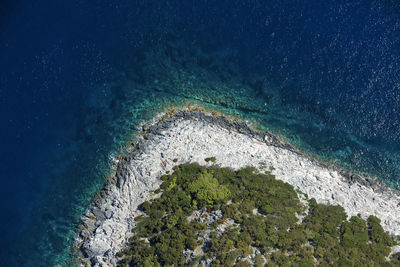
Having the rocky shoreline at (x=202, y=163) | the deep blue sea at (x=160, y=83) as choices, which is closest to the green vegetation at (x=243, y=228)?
the rocky shoreline at (x=202, y=163)

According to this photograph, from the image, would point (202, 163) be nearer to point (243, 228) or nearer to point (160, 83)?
point (243, 228)

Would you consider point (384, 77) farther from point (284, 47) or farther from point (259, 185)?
point (259, 185)

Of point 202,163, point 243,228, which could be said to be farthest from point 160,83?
point 243,228

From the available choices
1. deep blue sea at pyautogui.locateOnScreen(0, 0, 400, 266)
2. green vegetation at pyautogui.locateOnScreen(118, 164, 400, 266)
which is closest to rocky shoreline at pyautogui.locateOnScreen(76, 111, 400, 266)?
green vegetation at pyautogui.locateOnScreen(118, 164, 400, 266)

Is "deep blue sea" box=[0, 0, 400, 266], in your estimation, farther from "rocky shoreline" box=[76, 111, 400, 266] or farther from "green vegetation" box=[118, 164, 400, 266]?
"green vegetation" box=[118, 164, 400, 266]

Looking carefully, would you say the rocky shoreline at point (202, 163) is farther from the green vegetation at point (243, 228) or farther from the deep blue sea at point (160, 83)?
the deep blue sea at point (160, 83)
